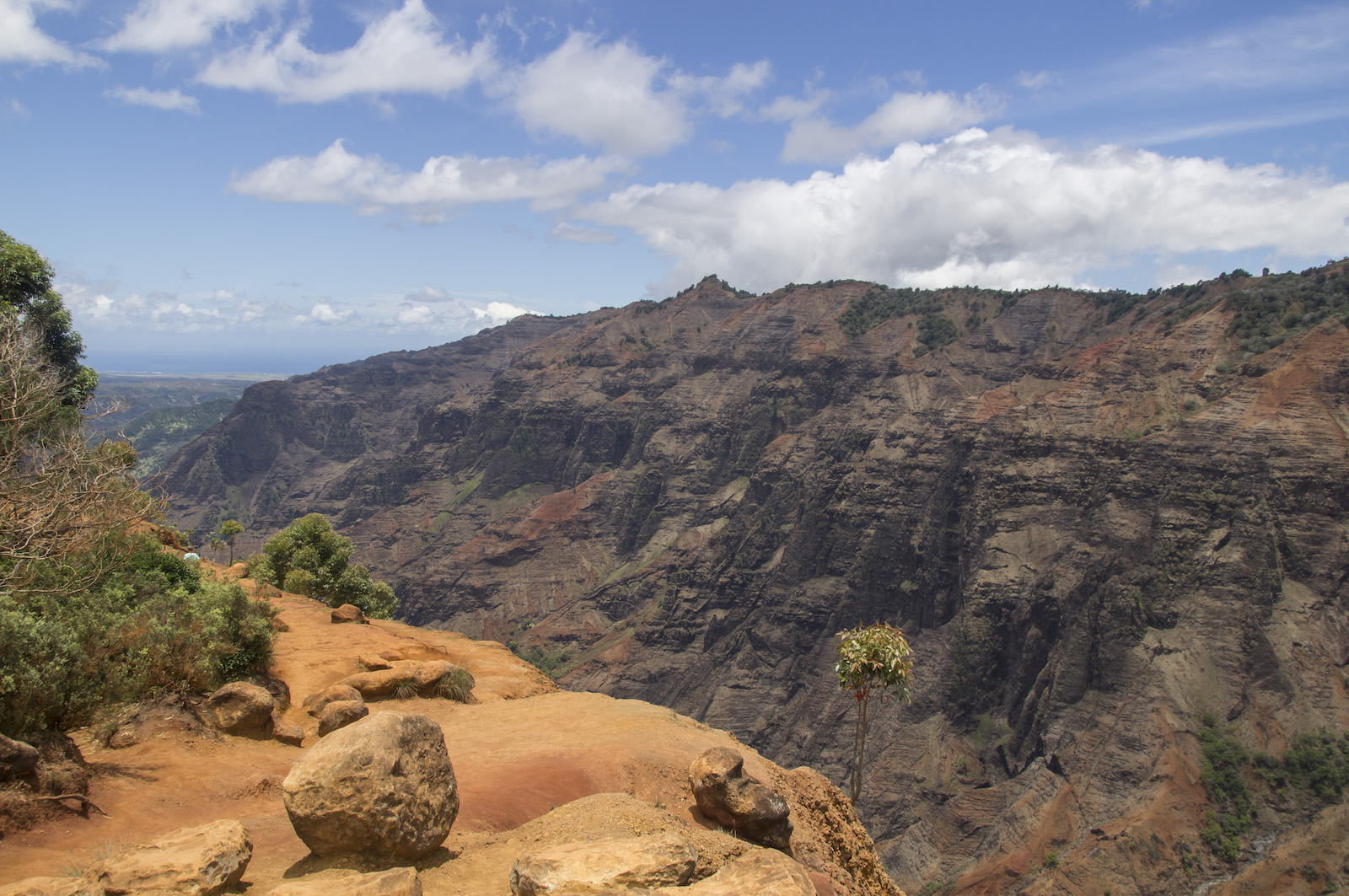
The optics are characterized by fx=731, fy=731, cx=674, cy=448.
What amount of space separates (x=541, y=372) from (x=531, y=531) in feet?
179

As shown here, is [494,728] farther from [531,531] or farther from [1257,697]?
[531,531]

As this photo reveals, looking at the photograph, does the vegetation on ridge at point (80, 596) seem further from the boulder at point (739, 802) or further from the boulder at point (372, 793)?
the boulder at point (739, 802)

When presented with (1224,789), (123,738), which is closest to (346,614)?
Answer: (123,738)

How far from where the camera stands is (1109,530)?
263ft

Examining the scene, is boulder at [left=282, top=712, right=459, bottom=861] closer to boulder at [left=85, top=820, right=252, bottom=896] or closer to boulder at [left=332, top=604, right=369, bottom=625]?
boulder at [left=85, top=820, right=252, bottom=896]

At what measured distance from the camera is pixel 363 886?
10148mm

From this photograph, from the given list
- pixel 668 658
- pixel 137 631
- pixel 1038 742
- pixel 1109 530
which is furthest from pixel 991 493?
pixel 137 631

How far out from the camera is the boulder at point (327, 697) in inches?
936

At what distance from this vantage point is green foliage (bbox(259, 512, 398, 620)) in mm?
48722

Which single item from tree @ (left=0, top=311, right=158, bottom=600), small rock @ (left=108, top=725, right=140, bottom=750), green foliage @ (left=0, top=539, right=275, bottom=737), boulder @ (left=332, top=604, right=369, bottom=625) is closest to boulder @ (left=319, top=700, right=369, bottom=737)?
green foliage @ (left=0, top=539, right=275, bottom=737)

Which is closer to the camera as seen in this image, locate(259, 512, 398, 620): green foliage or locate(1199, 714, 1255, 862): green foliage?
locate(259, 512, 398, 620): green foliage

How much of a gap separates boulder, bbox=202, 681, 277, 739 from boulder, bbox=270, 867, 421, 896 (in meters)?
12.0

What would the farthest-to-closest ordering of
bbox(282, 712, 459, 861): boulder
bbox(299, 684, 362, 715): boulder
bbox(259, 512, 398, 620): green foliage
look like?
bbox(259, 512, 398, 620): green foliage
bbox(299, 684, 362, 715): boulder
bbox(282, 712, 459, 861): boulder

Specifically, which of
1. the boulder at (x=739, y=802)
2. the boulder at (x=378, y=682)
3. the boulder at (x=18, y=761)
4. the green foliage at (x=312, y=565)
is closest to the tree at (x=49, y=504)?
the boulder at (x=18, y=761)
